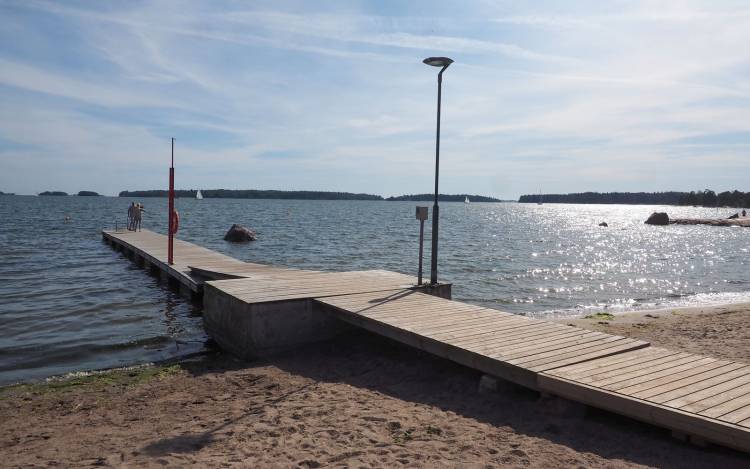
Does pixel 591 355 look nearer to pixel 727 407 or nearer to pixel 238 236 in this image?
pixel 727 407

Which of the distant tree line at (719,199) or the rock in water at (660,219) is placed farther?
the distant tree line at (719,199)

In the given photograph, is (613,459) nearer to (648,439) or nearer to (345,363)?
(648,439)

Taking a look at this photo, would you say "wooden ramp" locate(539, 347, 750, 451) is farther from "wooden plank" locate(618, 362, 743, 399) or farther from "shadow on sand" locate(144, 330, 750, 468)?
"shadow on sand" locate(144, 330, 750, 468)

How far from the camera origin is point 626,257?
29.2 metres

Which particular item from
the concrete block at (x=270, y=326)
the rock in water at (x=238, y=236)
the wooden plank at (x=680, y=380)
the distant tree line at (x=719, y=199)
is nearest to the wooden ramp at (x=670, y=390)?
the wooden plank at (x=680, y=380)

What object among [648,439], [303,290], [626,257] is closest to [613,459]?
[648,439]

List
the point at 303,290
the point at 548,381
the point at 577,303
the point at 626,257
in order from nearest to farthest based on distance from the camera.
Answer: the point at 548,381 < the point at 303,290 < the point at 577,303 < the point at 626,257

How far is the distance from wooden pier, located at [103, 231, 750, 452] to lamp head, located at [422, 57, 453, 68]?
141 inches

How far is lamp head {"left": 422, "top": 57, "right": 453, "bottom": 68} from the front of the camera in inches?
342

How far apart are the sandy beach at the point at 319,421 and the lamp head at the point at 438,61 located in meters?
4.48

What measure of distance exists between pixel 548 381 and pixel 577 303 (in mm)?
10872

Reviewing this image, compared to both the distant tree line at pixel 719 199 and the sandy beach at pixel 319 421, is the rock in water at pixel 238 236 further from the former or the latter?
the distant tree line at pixel 719 199

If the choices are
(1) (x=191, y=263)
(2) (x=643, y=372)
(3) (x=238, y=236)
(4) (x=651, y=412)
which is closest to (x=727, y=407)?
(4) (x=651, y=412)

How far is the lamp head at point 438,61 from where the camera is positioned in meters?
8.68
